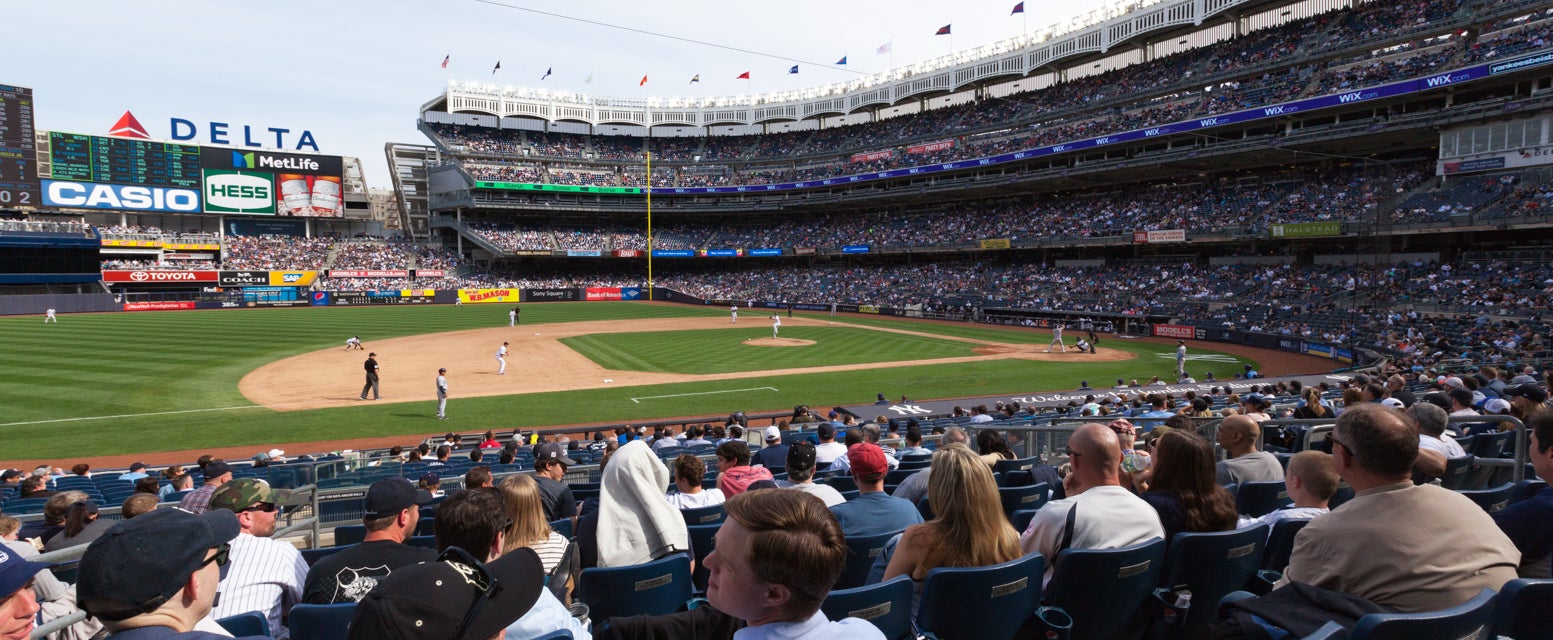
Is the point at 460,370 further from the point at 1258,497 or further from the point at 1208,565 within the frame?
the point at 1208,565

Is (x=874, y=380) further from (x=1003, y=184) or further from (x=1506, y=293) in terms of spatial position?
(x=1003, y=184)

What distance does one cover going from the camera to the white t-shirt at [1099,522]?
419cm

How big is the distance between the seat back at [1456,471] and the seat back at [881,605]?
609cm

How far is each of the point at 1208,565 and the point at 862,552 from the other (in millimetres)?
2088

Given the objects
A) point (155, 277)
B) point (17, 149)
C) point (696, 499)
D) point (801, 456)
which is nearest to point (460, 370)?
point (696, 499)

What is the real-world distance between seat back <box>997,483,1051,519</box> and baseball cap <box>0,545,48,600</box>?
631cm

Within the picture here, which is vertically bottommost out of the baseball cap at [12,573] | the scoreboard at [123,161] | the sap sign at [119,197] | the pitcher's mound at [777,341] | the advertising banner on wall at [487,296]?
the pitcher's mound at [777,341]

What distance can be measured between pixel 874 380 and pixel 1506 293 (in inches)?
1220

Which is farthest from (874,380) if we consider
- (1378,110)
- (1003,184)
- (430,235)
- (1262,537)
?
(430,235)

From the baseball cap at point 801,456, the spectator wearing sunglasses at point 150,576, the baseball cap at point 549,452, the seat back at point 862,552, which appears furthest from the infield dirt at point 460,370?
the spectator wearing sunglasses at point 150,576

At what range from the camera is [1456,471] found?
7012 mm

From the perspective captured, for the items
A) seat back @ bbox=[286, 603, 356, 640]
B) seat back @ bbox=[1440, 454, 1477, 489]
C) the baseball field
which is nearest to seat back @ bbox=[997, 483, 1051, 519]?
seat back @ bbox=[1440, 454, 1477, 489]

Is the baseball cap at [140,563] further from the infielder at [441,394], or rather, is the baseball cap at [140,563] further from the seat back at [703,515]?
the infielder at [441,394]

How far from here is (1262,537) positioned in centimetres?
455
